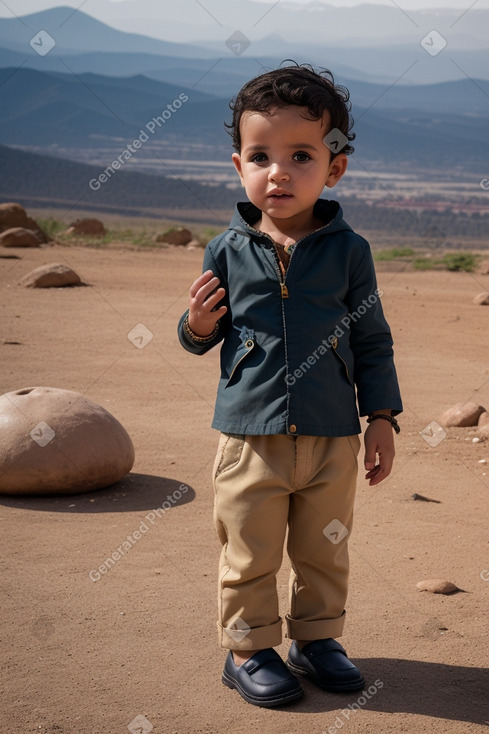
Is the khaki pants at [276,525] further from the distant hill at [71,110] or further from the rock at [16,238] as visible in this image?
the distant hill at [71,110]

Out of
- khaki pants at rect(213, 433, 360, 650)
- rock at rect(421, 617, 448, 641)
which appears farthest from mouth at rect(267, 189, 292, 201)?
rock at rect(421, 617, 448, 641)

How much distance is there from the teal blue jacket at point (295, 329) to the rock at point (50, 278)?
30.9 feet

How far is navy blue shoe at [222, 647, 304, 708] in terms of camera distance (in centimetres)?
296

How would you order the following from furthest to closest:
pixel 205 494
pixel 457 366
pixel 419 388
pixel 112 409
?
pixel 457 366 < pixel 419 388 < pixel 112 409 < pixel 205 494

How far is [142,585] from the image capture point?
3.94 meters

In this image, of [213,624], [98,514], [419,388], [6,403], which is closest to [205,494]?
[98,514]

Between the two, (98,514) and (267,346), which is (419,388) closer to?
(98,514)

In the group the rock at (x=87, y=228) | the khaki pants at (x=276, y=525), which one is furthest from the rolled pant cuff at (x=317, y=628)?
the rock at (x=87, y=228)

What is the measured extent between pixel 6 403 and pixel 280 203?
274cm

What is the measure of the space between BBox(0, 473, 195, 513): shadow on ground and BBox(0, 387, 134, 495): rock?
48mm

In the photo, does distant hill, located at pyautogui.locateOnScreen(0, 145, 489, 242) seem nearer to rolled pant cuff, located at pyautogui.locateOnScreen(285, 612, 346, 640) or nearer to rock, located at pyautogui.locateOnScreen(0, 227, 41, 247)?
rock, located at pyautogui.locateOnScreen(0, 227, 41, 247)

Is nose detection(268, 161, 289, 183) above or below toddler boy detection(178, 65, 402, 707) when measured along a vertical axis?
above

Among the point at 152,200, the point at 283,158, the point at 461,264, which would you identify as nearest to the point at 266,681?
the point at 283,158

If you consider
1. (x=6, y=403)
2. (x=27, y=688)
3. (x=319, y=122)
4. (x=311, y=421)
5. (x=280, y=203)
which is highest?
(x=319, y=122)
